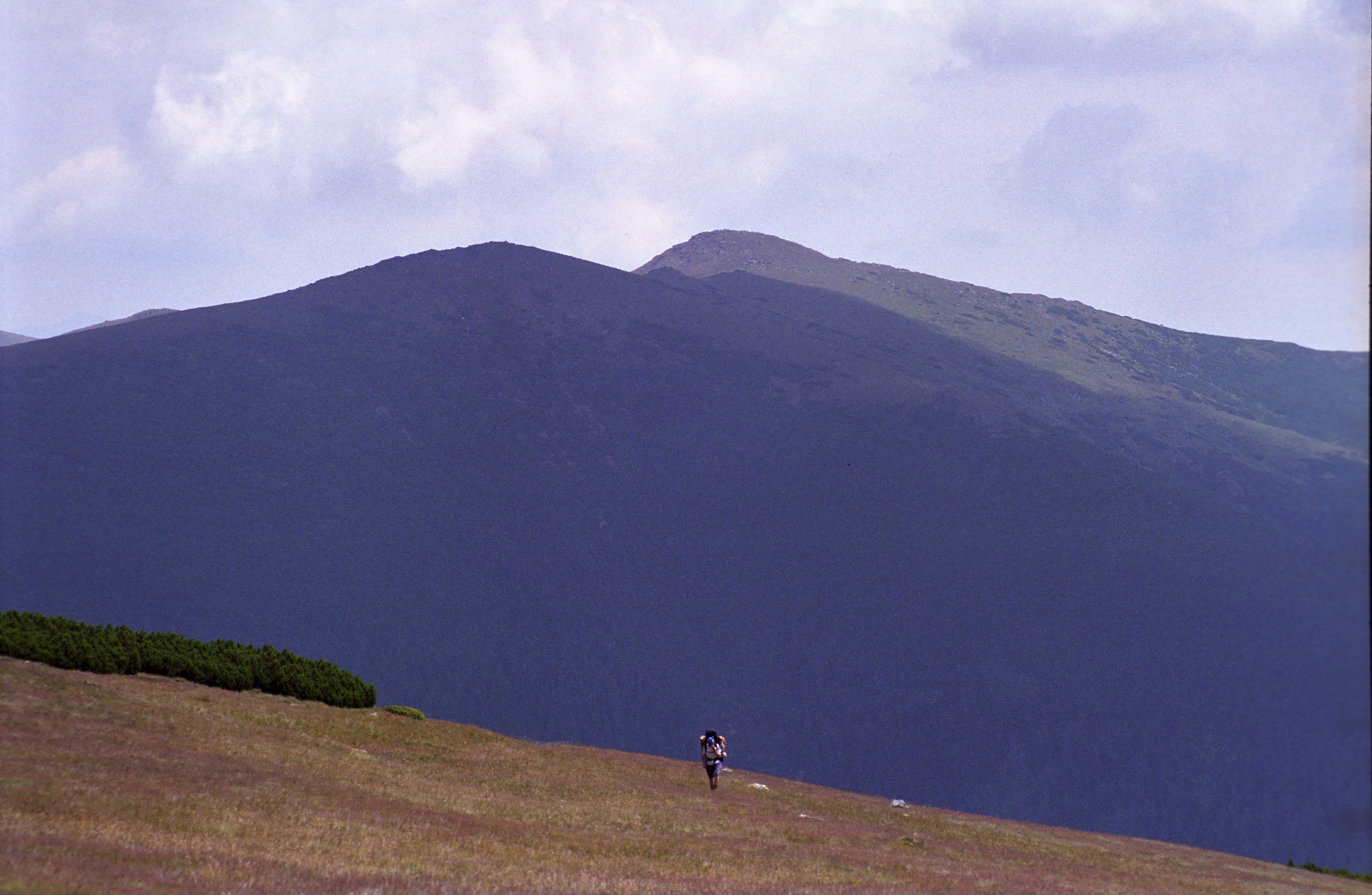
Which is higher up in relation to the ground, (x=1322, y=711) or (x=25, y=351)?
(x=25, y=351)

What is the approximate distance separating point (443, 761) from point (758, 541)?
15650cm

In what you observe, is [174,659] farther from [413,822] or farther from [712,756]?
[413,822]

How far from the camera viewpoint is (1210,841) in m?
155

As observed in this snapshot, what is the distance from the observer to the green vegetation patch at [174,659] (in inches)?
1388

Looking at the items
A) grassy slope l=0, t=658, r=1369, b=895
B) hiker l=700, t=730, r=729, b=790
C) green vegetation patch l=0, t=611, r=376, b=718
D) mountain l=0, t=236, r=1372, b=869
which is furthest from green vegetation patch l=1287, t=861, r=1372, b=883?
mountain l=0, t=236, r=1372, b=869

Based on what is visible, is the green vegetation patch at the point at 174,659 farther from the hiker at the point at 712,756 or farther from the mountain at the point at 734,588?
the mountain at the point at 734,588

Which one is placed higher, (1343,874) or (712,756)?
(712,756)

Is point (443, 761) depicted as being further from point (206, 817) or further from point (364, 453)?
point (364, 453)

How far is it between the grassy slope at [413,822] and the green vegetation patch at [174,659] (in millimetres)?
1251

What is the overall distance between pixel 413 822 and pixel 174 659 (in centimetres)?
1982

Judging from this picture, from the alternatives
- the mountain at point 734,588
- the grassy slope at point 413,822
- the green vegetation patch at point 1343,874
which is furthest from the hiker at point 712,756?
the mountain at point 734,588

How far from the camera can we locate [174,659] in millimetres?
39281

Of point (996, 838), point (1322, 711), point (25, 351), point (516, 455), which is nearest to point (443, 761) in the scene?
point (996, 838)

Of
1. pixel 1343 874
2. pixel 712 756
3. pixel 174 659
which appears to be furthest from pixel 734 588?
pixel 174 659
